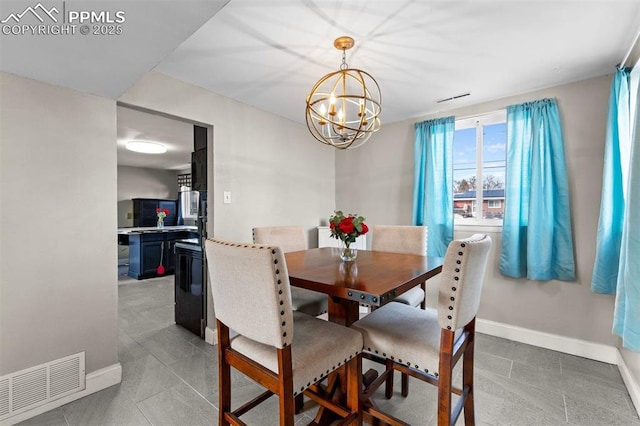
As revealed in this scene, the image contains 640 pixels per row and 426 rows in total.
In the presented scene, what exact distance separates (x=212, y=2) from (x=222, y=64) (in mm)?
1248

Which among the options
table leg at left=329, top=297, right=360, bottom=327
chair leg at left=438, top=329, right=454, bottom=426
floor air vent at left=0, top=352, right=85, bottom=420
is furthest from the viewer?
table leg at left=329, top=297, right=360, bottom=327

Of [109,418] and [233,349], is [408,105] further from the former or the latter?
[109,418]

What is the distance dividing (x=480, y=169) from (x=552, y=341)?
1740 mm

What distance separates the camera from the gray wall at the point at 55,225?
1.61m

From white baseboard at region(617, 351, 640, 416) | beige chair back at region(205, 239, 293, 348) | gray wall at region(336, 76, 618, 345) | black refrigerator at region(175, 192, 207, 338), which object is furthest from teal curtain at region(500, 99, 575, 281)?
black refrigerator at region(175, 192, 207, 338)

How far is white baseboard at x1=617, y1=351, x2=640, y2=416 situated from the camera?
175cm

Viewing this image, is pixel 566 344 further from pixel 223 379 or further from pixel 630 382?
pixel 223 379

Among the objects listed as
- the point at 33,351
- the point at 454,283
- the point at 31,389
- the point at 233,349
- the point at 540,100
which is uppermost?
the point at 540,100

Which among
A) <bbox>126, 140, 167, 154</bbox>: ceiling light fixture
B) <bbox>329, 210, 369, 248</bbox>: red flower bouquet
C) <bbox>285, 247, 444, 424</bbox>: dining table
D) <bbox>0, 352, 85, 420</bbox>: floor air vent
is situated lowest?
<bbox>0, 352, 85, 420</bbox>: floor air vent

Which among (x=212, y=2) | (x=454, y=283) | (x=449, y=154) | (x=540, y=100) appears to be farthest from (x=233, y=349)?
(x=540, y=100)

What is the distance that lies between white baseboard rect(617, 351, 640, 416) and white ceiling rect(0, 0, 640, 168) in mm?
2255

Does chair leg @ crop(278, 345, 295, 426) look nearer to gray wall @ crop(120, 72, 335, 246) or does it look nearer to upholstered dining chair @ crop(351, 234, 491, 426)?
upholstered dining chair @ crop(351, 234, 491, 426)

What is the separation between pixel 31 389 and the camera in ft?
5.41

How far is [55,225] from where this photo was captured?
1754 millimetres
